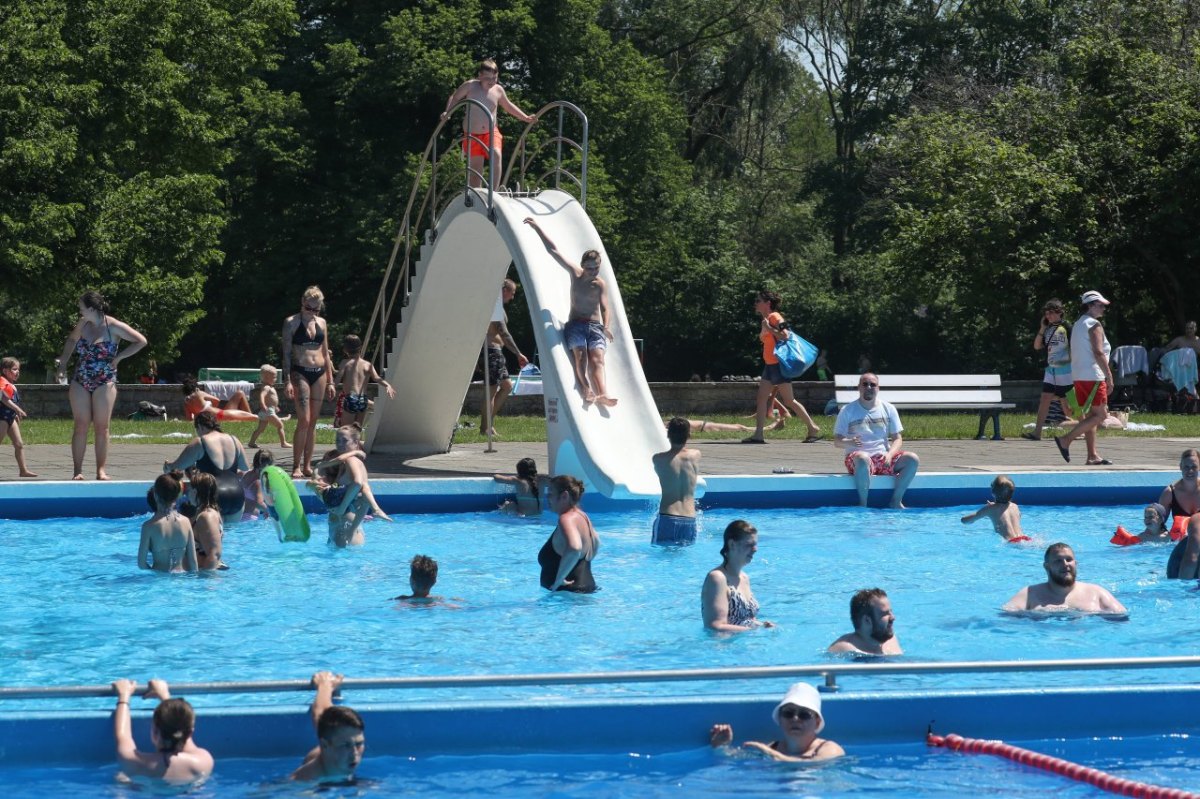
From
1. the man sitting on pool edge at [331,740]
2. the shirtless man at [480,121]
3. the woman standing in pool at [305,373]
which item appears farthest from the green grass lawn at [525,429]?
the man sitting on pool edge at [331,740]

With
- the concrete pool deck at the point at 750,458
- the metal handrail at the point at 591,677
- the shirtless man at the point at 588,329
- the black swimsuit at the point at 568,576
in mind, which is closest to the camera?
the metal handrail at the point at 591,677

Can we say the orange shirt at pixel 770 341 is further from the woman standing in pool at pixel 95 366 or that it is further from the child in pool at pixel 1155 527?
the woman standing in pool at pixel 95 366

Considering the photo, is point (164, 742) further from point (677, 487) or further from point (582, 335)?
point (582, 335)

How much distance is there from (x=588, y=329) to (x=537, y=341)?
52cm

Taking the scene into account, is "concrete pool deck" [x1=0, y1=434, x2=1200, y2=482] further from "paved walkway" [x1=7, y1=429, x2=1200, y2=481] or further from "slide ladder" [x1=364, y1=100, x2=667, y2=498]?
"slide ladder" [x1=364, y1=100, x2=667, y2=498]

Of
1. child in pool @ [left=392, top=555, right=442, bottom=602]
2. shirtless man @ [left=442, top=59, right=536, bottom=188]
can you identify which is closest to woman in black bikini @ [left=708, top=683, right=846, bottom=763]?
child in pool @ [left=392, top=555, right=442, bottom=602]

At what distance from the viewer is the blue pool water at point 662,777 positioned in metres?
6.37

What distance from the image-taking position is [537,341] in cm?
1498

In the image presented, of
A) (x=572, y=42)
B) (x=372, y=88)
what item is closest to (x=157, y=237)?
(x=372, y=88)

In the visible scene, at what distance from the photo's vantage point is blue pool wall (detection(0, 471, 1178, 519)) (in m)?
13.8

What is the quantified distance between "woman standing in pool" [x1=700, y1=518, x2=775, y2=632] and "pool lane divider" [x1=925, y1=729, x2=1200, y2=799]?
2161mm

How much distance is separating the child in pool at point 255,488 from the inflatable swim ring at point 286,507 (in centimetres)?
76

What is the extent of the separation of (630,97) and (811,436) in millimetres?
21301

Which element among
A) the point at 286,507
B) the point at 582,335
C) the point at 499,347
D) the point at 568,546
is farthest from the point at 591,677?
the point at 499,347
